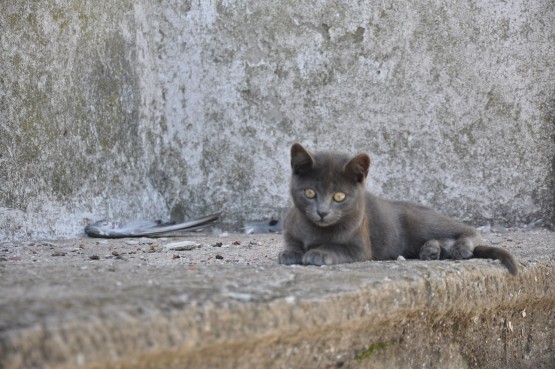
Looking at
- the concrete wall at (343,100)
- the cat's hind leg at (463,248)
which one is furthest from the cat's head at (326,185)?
the concrete wall at (343,100)

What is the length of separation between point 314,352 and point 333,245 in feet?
3.41

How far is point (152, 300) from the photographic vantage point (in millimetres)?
1932

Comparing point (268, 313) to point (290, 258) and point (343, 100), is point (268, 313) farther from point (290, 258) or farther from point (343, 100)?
point (343, 100)

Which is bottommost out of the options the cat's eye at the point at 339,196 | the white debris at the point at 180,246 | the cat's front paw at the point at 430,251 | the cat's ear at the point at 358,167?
the white debris at the point at 180,246

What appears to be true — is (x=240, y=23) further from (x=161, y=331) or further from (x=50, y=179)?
(x=161, y=331)

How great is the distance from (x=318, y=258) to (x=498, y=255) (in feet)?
2.48

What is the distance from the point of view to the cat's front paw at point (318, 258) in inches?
124

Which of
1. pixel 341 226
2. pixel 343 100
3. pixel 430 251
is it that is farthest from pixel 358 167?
pixel 343 100

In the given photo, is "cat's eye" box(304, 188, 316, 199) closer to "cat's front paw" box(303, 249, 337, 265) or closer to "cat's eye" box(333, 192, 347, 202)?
"cat's eye" box(333, 192, 347, 202)

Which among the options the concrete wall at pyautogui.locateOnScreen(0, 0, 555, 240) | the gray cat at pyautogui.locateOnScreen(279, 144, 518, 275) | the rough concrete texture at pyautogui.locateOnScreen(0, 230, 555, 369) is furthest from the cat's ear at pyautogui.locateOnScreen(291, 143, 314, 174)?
the concrete wall at pyautogui.locateOnScreen(0, 0, 555, 240)

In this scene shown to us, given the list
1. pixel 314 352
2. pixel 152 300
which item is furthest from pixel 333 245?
pixel 152 300

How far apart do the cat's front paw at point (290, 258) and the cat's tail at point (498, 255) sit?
2.55 feet

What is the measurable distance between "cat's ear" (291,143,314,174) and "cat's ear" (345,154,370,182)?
0.52ft

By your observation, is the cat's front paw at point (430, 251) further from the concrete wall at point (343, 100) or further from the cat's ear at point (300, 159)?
the concrete wall at point (343, 100)
